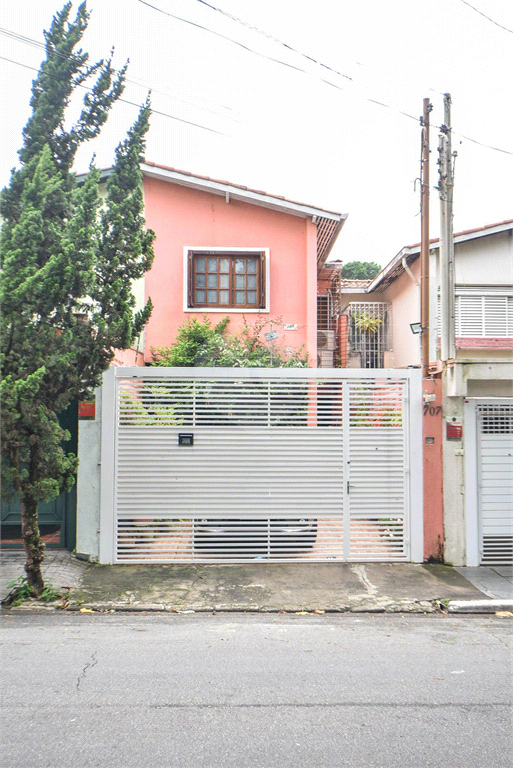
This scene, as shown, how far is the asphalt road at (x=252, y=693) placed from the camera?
10.5 feet

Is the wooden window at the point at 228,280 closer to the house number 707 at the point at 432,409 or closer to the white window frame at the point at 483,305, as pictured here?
the white window frame at the point at 483,305

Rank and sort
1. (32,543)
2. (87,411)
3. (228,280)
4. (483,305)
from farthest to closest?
1. (483,305)
2. (228,280)
3. (87,411)
4. (32,543)

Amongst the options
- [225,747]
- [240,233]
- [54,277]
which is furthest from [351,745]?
[240,233]

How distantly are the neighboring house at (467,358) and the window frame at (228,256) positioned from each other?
11.3 feet

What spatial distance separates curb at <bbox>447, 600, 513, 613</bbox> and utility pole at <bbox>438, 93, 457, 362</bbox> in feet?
10.8

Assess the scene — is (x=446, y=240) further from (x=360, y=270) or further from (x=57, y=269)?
(x=360, y=270)

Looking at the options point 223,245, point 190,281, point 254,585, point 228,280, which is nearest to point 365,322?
point 228,280

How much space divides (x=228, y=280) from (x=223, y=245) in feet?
2.91

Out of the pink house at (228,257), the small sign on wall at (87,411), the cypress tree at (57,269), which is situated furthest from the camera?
the pink house at (228,257)

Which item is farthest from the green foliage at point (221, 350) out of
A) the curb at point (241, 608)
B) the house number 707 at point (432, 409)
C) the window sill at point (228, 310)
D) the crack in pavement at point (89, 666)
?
the crack in pavement at point (89, 666)

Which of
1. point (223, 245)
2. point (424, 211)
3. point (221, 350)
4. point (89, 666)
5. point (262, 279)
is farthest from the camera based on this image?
point (223, 245)

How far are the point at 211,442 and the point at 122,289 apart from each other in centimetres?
254

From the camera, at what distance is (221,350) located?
11359mm

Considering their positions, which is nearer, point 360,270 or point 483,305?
point 483,305
